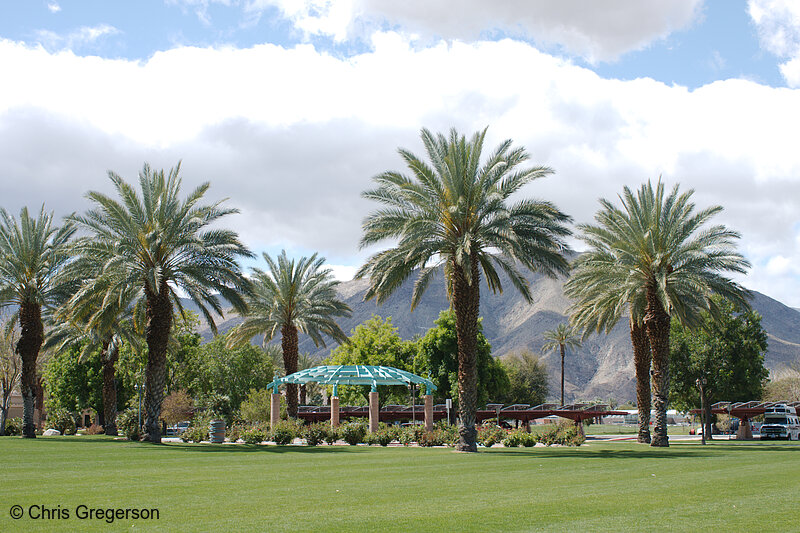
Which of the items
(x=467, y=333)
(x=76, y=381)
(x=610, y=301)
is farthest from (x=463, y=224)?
(x=76, y=381)

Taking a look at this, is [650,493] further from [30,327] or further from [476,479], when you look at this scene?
[30,327]

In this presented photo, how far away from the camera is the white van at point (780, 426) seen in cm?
5338

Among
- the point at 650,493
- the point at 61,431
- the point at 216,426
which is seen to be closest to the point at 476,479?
Answer: the point at 650,493

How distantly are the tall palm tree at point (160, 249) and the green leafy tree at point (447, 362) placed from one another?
3541cm


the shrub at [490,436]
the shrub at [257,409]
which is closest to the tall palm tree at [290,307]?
the shrub at [257,409]

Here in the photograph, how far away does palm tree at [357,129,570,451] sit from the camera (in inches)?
1181

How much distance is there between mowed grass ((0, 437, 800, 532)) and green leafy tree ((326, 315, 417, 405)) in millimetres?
50191

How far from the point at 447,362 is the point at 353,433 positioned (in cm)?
3280

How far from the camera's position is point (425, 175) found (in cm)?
3036

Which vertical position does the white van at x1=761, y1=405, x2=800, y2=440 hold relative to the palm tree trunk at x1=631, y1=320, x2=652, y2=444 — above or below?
below

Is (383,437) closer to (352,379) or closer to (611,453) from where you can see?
(352,379)

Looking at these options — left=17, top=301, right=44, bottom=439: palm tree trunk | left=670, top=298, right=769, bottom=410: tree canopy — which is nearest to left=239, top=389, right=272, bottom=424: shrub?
left=17, top=301, right=44, bottom=439: palm tree trunk

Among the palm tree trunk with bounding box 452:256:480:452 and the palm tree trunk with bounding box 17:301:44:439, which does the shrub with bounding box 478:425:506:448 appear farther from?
the palm tree trunk with bounding box 17:301:44:439

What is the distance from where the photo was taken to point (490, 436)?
35562 millimetres
